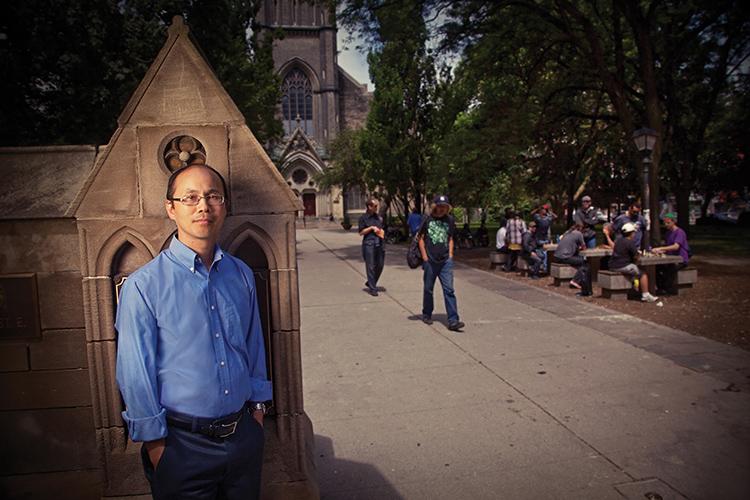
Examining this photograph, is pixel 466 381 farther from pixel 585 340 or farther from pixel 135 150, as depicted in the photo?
pixel 135 150

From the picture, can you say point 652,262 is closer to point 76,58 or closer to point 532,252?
point 532,252

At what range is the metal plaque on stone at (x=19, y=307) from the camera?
102 inches

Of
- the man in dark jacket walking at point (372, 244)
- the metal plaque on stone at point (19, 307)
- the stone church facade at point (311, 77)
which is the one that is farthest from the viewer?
the stone church facade at point (311, 77)

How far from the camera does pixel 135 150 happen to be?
2.44m

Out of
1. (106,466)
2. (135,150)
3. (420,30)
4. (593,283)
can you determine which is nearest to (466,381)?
(106,466)

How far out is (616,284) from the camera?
30.3 ft

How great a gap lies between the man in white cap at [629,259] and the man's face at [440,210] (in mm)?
3836

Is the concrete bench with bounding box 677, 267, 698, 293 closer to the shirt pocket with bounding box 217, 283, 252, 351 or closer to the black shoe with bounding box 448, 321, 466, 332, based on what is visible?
the black shoe with bounding box 448, 321, 466, 332

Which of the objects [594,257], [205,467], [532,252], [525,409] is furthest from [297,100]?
[205,467]

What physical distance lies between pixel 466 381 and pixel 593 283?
6911mm

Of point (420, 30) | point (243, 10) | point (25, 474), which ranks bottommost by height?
point (25, 474)

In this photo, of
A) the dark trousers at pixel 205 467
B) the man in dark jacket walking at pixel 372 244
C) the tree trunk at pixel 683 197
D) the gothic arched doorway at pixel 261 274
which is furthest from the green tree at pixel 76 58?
the tree trunk at pixel 683 197

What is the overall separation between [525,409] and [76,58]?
9.74 meters

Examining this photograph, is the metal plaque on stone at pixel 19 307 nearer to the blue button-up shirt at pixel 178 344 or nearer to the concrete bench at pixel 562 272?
the blue button-up shirt at pixel 178 344
